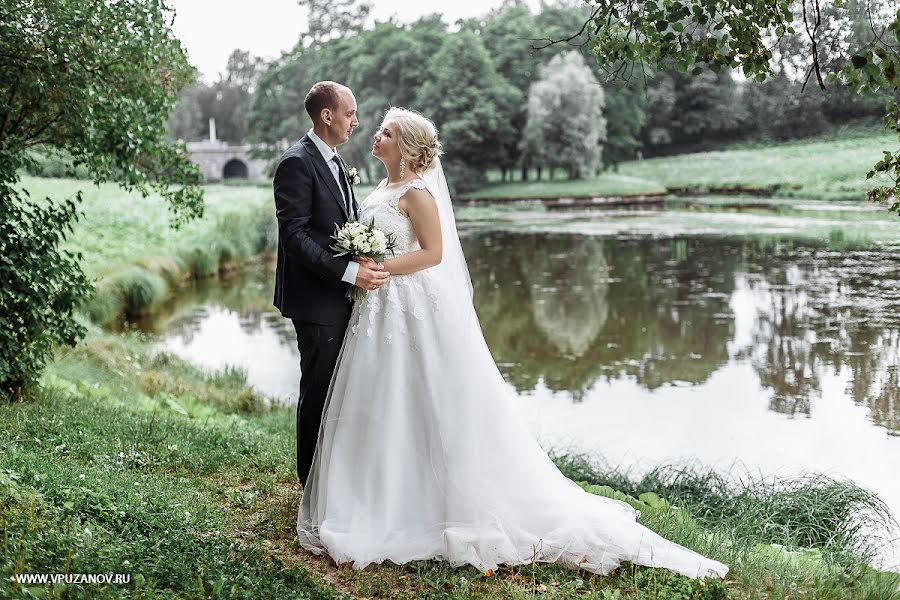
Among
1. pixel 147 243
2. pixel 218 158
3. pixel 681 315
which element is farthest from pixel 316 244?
pixel 218 158

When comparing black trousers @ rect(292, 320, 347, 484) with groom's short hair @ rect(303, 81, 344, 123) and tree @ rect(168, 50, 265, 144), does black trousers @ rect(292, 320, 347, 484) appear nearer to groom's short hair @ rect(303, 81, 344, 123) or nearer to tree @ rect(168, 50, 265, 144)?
groom's short hair @ rect(303, 81, 344, 123)

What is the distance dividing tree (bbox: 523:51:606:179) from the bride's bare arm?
146 ft

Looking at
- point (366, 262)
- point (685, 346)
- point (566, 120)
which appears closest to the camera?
point (366, 262)

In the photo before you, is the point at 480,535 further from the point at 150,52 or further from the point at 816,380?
the point at 816,380

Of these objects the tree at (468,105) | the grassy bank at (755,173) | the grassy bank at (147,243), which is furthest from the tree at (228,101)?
the grassy bank at (147,243)

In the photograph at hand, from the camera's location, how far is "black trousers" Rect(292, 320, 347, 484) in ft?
15.7

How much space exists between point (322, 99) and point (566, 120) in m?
45.6

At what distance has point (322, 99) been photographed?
15.5 feet

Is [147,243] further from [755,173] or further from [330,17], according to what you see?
[330,17]

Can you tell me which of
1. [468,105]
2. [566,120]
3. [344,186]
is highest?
[468,105]

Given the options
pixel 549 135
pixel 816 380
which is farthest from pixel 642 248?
pixel 549 135

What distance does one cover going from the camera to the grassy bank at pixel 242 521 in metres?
3.74

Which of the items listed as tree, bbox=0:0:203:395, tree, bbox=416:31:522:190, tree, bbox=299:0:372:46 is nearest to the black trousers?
tree, bbox=0:0:203:395

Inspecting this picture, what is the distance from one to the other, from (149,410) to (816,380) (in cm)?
835
